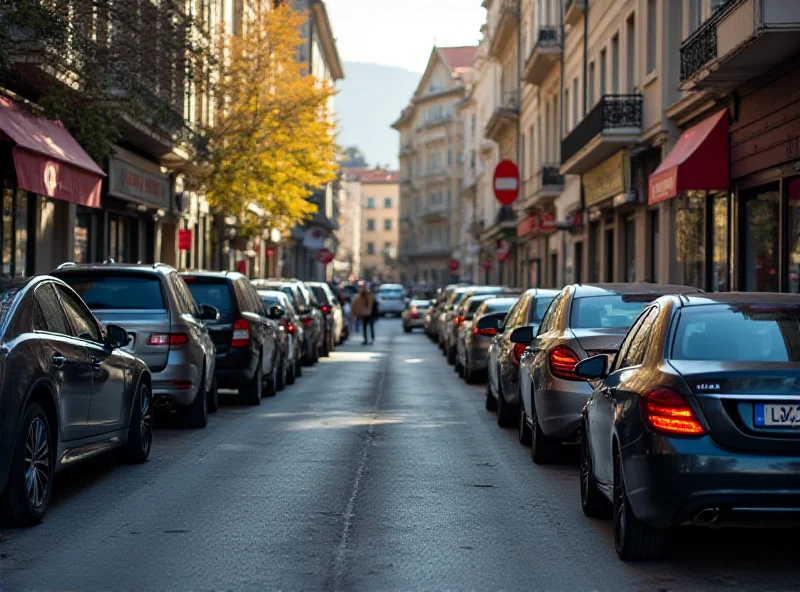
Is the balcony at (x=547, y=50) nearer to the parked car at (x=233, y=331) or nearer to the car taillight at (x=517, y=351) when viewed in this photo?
the parked car at (x=233, y=331)

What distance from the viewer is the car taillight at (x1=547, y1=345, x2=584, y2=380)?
1139 cm

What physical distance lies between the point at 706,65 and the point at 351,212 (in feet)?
546

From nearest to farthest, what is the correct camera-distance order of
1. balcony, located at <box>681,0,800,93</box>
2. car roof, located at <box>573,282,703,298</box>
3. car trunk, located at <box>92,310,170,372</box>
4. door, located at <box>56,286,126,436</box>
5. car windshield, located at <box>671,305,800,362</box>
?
car windshield, located at <box>671,305,800,362</box> → door, located at <box>56,286,126,436</box> → car roof, located at <box>573,282,703,298</box> → car trunk, located at <box>92,310,170,372</box> → balcony, located at <box>681,0,800,93</box>

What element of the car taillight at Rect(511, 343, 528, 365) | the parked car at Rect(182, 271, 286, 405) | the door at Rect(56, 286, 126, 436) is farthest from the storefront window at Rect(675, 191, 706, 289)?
the door at Rect(56, 286, 126, 436)

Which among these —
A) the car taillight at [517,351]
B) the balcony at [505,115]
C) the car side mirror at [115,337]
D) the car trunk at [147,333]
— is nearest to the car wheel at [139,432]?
the car side mirror at [115,337]

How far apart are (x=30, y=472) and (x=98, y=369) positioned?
5.62ft

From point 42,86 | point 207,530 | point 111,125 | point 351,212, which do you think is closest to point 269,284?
point 42,86

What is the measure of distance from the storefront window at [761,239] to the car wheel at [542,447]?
902 cm

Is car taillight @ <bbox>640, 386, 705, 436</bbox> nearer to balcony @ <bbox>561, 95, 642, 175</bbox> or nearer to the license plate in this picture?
the license plate

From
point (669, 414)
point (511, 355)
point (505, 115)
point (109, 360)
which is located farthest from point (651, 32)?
point (505, 115)

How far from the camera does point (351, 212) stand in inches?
7308

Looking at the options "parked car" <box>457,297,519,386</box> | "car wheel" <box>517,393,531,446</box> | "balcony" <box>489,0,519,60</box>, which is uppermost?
"balcony" <box>489,0,519,60</box>

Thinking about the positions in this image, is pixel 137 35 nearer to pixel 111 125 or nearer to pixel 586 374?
pixel 111 125

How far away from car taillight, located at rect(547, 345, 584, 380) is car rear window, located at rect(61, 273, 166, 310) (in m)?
4.60
